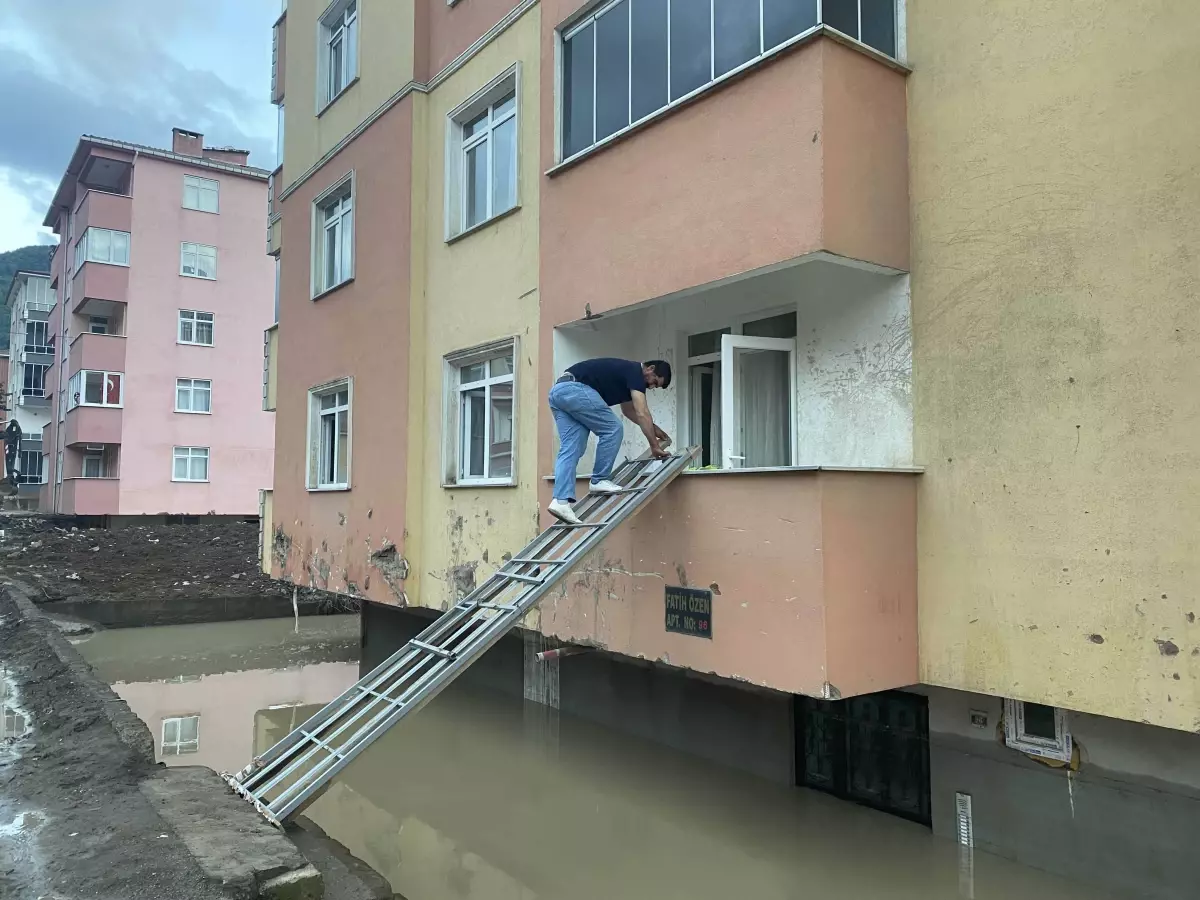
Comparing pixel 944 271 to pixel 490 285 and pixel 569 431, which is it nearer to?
pixel 569 431

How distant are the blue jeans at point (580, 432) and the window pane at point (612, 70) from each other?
2333 mm

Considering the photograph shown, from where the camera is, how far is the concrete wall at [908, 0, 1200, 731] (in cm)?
462

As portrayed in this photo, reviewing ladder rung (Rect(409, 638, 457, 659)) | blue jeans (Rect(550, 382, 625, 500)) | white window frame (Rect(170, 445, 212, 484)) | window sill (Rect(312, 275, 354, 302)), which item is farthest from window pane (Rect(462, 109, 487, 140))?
white window frame (Rect(170, 445, 212, 484))

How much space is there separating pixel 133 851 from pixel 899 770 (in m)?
5.45

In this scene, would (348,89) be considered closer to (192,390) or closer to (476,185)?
(476,185)

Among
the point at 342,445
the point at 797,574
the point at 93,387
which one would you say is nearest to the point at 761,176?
the point at 797,574

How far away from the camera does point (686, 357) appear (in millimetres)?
8086

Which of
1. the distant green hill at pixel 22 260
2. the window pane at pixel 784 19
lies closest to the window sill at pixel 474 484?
the window pane at pixel 784 19

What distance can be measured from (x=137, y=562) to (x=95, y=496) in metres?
8.84

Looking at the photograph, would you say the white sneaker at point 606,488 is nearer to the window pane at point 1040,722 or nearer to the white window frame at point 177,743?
the window pane at point 1040,722

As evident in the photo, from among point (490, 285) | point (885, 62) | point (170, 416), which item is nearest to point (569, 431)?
point (490, 285)

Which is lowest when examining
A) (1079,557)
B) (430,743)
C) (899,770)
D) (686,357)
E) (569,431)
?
(430,743)

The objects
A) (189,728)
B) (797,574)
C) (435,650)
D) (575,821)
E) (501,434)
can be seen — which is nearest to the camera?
(797,574)

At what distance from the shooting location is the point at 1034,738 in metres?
5.81
